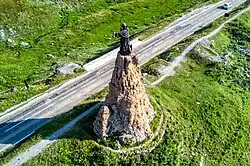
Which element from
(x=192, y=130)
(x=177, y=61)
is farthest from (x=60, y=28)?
(x=192, y=130)

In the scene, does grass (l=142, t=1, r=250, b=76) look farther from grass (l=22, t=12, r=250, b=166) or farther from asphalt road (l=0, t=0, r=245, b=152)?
grass (l=22, t=12, r=250, b=166)

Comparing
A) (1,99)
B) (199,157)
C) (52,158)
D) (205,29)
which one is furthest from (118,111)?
(205,29)

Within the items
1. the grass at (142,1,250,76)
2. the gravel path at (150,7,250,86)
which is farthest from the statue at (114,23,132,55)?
the grass at (142,1,250,76)

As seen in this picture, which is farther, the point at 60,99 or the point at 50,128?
the point at 60,99

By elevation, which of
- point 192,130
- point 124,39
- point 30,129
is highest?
point 124,39

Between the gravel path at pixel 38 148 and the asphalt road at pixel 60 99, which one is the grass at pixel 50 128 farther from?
the asphalt road at pixel 60 99

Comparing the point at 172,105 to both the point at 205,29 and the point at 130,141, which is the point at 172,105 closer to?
the point at 130,141

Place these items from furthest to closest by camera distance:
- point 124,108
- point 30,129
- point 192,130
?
point 192,130 < point 30,129 < point 124,108

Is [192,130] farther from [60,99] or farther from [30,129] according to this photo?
[30,129]
